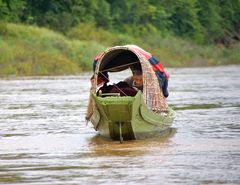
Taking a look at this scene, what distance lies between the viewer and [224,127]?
1942cm

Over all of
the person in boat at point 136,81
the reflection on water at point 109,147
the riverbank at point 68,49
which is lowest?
the riverbank at point 68,49

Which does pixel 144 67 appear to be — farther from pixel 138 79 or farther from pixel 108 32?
pixel 108 32

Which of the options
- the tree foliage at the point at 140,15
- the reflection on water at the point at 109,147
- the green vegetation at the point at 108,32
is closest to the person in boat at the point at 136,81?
the reflection on water at the point at 109,147

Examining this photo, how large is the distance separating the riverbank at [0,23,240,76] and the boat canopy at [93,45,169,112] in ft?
80.8

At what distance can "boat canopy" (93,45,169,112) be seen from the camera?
17328 millimetres

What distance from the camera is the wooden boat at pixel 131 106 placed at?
15961 millimetres

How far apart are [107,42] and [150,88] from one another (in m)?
39.7

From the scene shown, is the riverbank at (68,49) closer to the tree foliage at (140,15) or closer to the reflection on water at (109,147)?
the tree foliage at (140,15)

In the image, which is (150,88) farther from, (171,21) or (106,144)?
(171,21)

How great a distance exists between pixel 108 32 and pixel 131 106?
4358 centimetres

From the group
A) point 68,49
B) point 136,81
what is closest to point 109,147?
point 136,81

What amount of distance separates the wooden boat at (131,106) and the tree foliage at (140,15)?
3441 cm

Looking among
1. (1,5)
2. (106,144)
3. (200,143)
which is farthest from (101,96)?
(1,5)

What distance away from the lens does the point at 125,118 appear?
16.1 meters
